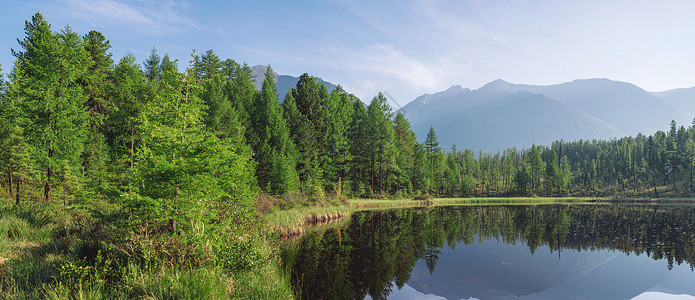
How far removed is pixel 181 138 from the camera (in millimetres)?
11117

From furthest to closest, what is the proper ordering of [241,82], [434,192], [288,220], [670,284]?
1. [434,192]
2. [241,82]
3. [288,220]
4. [670,284]

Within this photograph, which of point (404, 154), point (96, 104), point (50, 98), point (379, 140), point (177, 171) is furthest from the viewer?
point (404, 154)

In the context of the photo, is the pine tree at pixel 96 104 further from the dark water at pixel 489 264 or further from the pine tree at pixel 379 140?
the pine tree at pixel 379 140

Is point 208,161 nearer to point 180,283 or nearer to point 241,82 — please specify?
point 180,283

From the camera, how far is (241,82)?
59.9 meters

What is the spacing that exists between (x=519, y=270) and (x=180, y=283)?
701 inches

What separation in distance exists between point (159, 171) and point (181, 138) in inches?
60.8

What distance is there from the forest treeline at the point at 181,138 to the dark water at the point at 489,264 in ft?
20.5

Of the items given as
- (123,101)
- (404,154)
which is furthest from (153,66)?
(404,154)

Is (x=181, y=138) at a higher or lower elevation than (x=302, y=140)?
lower

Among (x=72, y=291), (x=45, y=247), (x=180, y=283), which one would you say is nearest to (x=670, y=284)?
(x=180, y=283)

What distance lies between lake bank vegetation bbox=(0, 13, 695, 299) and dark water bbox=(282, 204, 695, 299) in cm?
349

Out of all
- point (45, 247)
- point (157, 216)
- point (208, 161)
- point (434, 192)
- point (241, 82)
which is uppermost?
point (241, 82)

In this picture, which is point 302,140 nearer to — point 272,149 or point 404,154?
point 272,149
